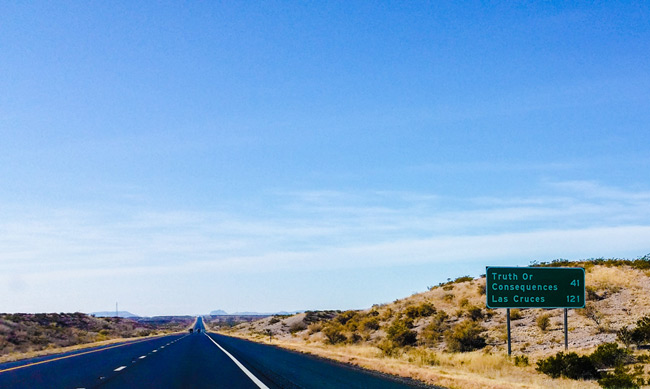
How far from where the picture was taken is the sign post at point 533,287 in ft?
93.4

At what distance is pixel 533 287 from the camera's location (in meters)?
28.6

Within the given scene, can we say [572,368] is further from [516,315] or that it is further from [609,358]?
[516,315]

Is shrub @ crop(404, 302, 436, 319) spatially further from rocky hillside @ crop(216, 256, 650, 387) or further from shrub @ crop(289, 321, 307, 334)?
shrub @ crop(289, 321, 307, 334)

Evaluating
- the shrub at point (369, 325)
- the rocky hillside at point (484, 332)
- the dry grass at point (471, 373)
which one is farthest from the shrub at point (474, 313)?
the dry grass at point (471, 373)

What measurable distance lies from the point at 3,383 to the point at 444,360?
55.2 ft

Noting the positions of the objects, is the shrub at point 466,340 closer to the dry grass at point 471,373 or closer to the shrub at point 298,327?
the dry grass at point 471,373

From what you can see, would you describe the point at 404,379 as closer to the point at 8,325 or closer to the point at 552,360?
the point at 552,360

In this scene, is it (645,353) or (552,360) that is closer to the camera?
(552,360)

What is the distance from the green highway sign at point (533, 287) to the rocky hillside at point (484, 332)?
2.36 m

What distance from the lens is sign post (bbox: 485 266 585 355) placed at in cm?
2845

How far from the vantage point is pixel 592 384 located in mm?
18719

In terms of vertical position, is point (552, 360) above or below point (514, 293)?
below

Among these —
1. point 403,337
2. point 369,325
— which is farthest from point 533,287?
point 369,325

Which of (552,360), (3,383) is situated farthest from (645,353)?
(3,383)
